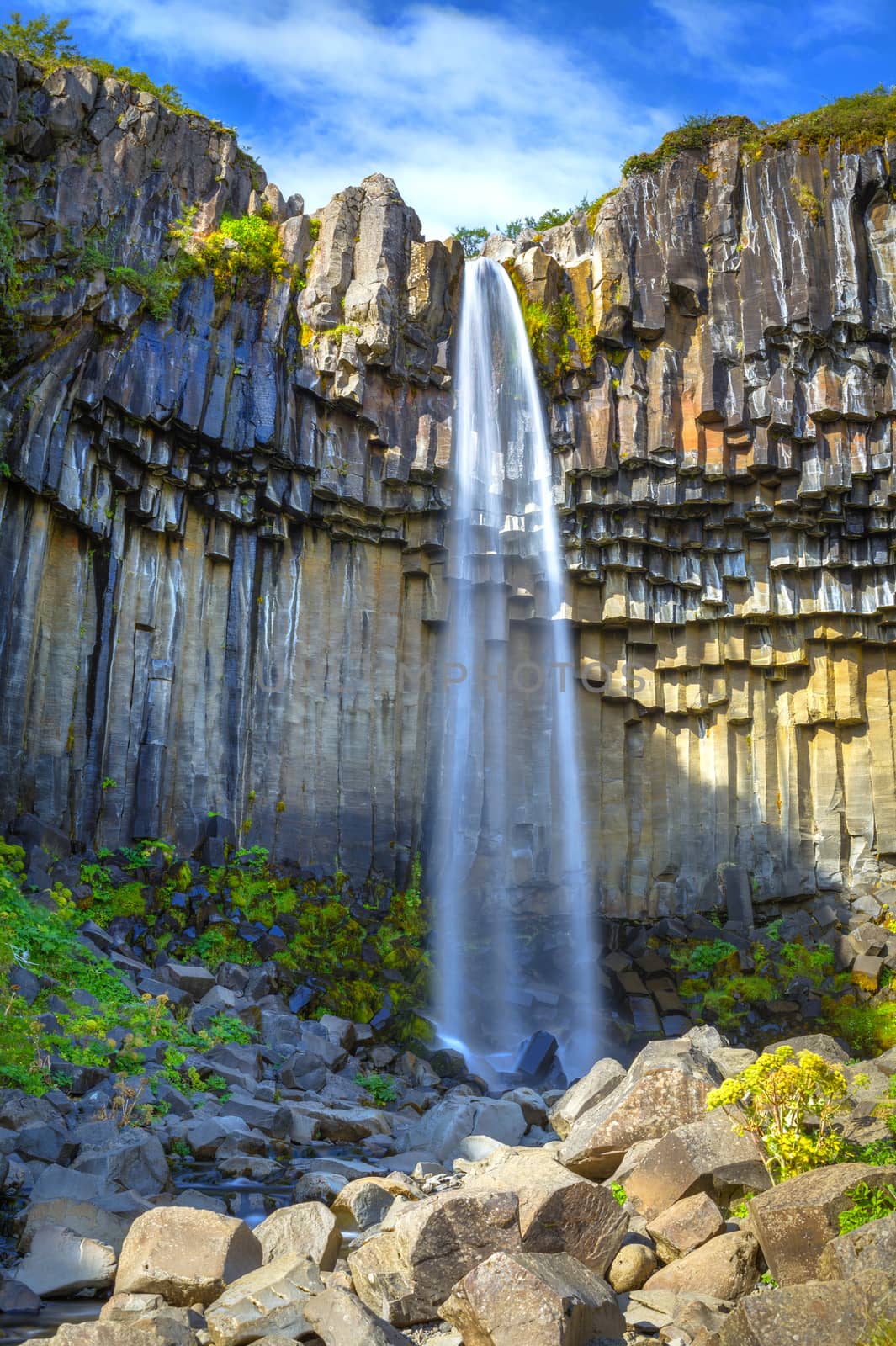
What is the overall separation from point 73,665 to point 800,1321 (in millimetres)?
14930

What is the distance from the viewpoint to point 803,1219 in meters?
6.99

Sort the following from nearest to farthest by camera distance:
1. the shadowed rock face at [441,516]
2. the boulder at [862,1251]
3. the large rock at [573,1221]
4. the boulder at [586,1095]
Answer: the boulder at [862,1251], the large rock at [573,1221], the boulder at [586,1095], the shadowed rock face at [441,516]

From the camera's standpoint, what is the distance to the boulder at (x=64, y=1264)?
7.25 metres

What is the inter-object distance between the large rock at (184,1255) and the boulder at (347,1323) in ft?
2.81

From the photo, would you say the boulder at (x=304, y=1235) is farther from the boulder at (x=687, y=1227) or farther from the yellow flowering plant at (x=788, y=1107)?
the yellow flowering plant at (x=788, y=1107)

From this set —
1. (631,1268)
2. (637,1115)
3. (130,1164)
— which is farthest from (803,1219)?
(130,1164)

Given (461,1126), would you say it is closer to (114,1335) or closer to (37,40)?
(114,1335)

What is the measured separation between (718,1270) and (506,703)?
16909mm

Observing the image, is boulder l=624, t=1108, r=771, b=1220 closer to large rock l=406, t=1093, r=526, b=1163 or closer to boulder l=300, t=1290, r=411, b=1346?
boulder l=300, t=1290, r=411, b=1346

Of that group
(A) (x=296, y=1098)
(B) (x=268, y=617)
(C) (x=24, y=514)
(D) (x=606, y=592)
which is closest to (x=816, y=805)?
(D) (x=606, y=592)

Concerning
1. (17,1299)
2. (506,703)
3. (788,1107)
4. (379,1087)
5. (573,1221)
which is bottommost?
(379,1087)

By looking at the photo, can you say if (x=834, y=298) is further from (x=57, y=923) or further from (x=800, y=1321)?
(x=800, y=1321)

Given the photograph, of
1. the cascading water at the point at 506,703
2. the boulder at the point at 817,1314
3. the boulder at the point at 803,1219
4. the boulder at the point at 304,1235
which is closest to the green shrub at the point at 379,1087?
the boulder at the point at 304,1235

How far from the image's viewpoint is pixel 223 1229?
23.8 feet
